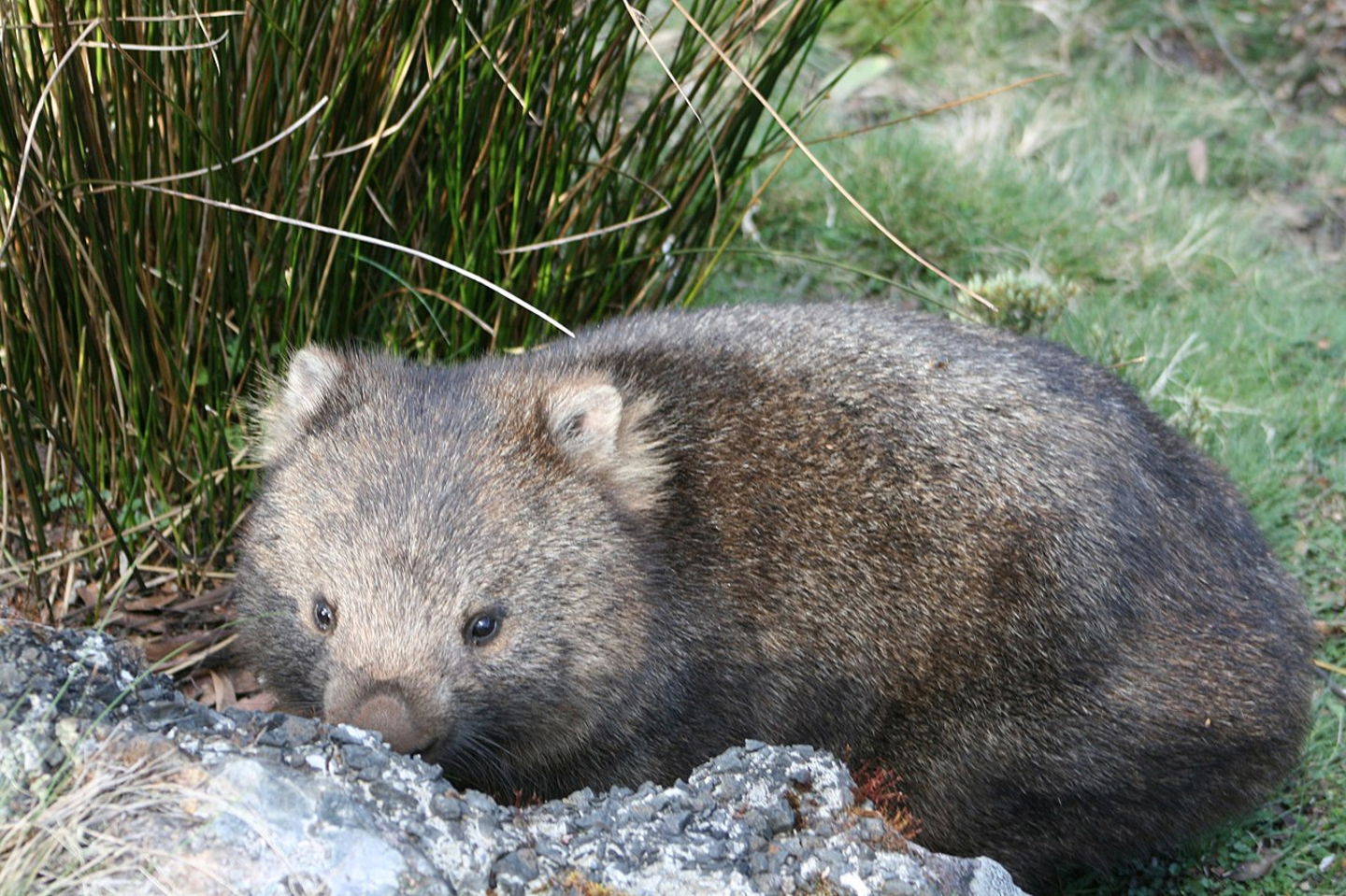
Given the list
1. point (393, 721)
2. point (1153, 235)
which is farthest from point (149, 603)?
point (1153, 235)

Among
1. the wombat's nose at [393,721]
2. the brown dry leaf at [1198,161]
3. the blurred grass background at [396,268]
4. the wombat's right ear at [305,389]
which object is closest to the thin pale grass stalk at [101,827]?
the wombat's nose at [393,721]

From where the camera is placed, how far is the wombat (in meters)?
4.01

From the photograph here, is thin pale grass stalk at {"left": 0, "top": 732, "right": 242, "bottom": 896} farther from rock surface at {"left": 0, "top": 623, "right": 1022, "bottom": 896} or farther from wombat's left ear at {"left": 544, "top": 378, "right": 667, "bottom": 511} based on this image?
wombat's left ear at {"left": 544, "top": 378, "right": 667, "bottom": 511}

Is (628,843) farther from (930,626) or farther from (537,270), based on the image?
(537,270)

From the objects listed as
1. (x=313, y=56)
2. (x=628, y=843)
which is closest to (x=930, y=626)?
(x=628, y=843)

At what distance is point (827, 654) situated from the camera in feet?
14.3

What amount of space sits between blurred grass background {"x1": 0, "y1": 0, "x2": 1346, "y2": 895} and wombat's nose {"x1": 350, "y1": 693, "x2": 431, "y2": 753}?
1346 mm

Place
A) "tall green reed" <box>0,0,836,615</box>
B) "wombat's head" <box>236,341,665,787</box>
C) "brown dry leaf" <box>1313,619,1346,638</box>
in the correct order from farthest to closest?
"brown dry leaf" <box>1313,619,1346,638</box> → "tall green reed" <box>0,0,836,615</box> → "wombat's head" <box>236,341,665,787</box>

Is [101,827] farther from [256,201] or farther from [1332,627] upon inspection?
[1332,627]

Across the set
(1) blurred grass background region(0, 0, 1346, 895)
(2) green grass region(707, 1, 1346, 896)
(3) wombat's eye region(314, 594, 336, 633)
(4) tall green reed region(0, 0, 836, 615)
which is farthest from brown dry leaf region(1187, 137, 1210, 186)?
(3) wombat's eye region(314, 594, 336, 633)

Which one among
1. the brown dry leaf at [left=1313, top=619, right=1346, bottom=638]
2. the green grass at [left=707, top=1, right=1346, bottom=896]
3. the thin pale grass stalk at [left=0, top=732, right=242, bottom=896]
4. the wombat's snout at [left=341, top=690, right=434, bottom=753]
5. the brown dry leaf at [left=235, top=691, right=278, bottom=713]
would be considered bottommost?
the brown dry leaf at [left=235, top=691, right=278, bottom=713]

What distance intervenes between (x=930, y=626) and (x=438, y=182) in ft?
6.92

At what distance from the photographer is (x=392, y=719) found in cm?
358

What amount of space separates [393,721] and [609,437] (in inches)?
37.9
